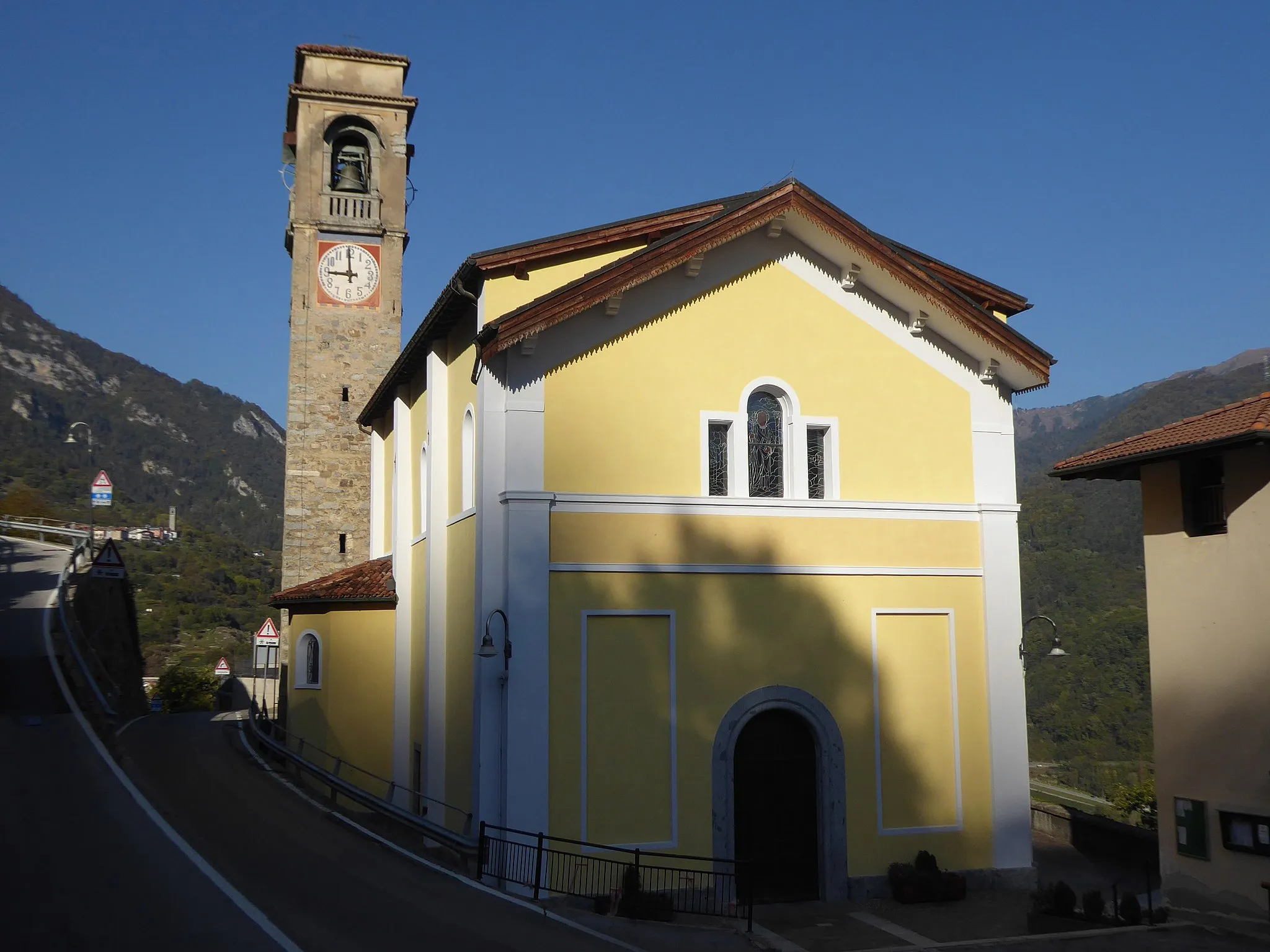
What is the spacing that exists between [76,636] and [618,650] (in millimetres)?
22897

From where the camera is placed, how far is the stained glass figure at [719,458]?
15.6 meters

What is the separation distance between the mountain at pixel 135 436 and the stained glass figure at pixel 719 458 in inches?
3650

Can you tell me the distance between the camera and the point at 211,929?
36.1 feet

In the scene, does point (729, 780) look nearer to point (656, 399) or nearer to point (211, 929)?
point (656, 399)

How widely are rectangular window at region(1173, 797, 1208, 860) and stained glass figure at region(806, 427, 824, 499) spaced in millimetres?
5918

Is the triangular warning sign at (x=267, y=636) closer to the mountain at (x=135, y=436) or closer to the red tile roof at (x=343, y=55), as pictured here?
the red tile roof at (x=343, y=55)

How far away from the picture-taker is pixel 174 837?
1530 centimetres

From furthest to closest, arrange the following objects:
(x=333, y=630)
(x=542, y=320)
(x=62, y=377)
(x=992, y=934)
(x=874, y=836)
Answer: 1. (x=62, y=377)
2. (x=333, y=630)
3. (x=874, y=836)
4. (x=542, y=320)
5. (x=992, y=934)

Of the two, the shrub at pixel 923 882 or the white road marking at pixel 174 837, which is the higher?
the white road marking at pixel 174 837

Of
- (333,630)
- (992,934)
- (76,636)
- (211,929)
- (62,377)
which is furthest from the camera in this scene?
(62,377)

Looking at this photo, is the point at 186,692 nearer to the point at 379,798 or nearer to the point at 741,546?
the point at 379,798

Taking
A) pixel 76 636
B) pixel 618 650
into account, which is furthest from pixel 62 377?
pixel 618 650

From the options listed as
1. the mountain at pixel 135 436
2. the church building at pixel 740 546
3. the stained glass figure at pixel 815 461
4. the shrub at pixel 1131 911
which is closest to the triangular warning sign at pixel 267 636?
the church building at pixel 740 546

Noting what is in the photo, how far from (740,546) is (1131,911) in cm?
Answer: 639
